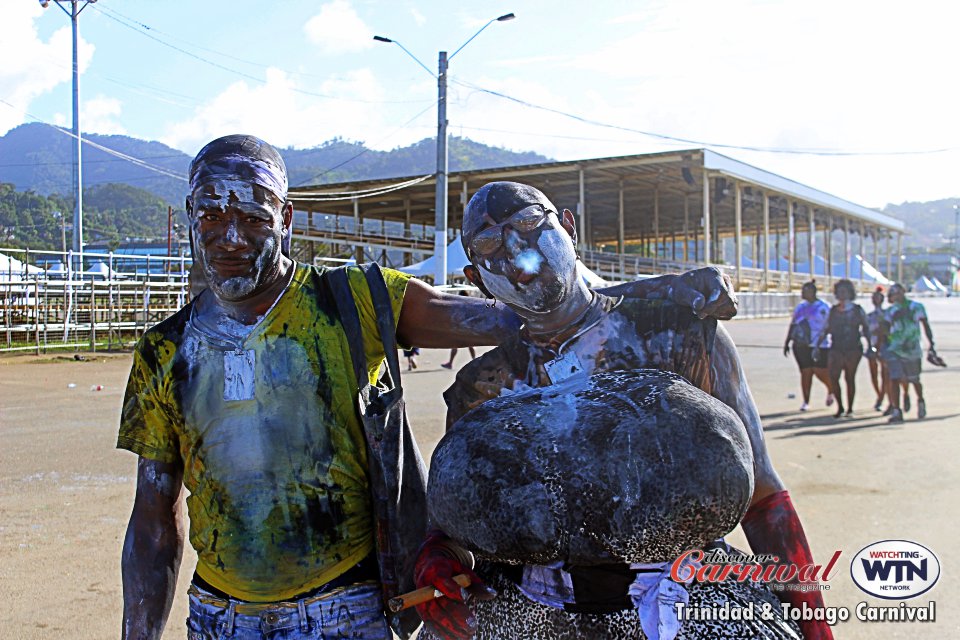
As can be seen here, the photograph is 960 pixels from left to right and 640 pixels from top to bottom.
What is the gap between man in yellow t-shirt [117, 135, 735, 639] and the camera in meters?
2.04

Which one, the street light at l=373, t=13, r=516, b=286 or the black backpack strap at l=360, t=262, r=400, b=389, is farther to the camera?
the street light at l=373, t=13, r=516, b=286

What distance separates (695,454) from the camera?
145cm

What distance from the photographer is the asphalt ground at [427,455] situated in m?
4.21

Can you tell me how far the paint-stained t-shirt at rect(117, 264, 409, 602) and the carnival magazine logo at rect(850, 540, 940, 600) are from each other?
215cm

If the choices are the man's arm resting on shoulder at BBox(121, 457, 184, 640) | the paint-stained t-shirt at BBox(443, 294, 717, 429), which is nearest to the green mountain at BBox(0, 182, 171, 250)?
the man's arm resting on shoulder at BBox(121, 457, 184, 640)

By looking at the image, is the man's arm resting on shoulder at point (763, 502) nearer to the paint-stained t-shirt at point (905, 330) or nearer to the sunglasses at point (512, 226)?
the sunglasses at point (512, 226)

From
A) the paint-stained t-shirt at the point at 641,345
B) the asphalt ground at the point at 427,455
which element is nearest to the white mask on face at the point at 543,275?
the paint-stained t-shirt at the point at 641,345

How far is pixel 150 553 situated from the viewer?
2.19 metres

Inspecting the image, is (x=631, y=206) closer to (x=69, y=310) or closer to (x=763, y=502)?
(x=69, y=310)

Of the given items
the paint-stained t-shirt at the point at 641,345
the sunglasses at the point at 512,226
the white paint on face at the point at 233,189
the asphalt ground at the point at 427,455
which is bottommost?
the asphalt ground at the point at 427,455

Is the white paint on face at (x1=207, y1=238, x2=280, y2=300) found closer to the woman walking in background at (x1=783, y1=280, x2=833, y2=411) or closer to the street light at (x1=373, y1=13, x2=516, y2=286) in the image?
the woman walking in background at (x1=783, y1=280, x2=833, y2=411)

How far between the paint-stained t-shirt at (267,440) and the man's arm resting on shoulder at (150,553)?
8 centimetres

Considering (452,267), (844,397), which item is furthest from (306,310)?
(452,267)

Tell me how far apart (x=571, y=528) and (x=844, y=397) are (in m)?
11.3
